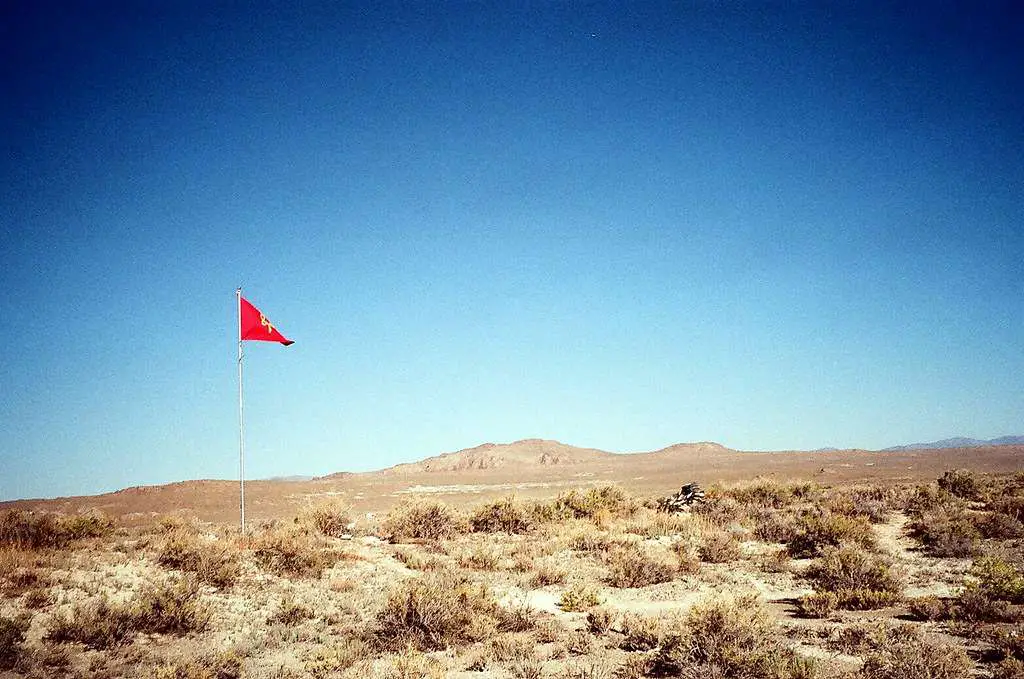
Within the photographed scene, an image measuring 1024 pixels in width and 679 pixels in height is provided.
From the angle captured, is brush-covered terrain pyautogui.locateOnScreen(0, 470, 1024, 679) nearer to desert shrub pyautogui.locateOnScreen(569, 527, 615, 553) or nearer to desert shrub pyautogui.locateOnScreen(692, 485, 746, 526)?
desert shrub pyautogui.locateOnScreen(569, 527, 615, 553)

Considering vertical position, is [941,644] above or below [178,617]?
below

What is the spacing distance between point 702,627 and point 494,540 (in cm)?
906

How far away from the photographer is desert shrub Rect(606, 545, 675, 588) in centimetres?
1113

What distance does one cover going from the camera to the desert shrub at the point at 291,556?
454 inches

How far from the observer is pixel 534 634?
8.07 meters

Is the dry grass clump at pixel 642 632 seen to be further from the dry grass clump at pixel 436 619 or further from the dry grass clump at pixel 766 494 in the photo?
the dry grass clump at pixel 766 494

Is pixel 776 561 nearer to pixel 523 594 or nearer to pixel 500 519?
pixel 523 594

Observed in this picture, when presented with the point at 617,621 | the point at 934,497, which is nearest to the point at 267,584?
the point at 617,621

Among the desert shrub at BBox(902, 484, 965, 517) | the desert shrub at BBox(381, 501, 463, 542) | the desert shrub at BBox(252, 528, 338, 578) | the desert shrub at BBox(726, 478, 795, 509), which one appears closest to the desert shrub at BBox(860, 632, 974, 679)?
the desert shrub at BBox(252, 528, 338, 578)

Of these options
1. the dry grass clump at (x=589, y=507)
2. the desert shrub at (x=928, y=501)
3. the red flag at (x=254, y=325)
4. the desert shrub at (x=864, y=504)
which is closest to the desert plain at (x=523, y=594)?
the desert shrub at (x=864, y=504)

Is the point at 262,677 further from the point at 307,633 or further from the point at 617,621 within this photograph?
the point at 617,621

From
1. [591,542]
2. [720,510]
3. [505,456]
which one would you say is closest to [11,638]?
[591,542]

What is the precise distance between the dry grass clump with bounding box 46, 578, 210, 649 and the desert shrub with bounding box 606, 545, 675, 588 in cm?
728

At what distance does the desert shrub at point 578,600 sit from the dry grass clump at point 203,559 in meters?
6.16
